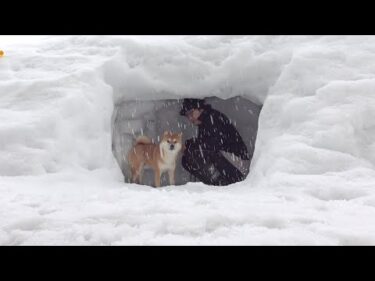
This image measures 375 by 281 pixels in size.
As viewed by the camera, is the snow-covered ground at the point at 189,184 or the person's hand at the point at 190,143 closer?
the snow-covered ground at the point at 189,184

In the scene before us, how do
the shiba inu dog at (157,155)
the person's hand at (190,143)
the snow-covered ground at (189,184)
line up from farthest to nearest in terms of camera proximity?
the person's hand at (190,143) < the shiba inu dog at (157,155) < the snow-covered ground at (189,184)

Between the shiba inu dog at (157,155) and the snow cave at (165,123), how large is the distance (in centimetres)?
22

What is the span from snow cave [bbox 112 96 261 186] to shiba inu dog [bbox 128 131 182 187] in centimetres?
22

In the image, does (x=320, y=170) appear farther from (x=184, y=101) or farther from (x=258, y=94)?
(x=184, y=101)

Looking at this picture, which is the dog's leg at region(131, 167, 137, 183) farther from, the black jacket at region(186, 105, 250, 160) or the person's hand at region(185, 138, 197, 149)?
the black jacket at region(186, 105, 250, 160)

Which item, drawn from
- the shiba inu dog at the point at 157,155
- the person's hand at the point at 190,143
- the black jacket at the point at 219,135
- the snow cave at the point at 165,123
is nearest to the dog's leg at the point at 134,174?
Result: the shiba inu dog at the point at 157,155

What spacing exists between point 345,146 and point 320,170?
0.43 m

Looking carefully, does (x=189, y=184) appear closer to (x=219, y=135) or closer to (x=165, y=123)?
(x=219, y=135)

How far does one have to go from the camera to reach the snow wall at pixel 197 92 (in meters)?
3.52

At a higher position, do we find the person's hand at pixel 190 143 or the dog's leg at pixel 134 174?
the person's hand at pixel 190 143

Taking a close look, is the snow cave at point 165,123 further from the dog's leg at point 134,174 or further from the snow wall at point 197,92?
the snow wall at point 197,92

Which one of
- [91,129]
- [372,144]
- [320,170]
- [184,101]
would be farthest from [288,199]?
[184,101]

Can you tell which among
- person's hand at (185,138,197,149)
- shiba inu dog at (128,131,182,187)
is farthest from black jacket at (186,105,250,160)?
shiba inu dog at (128,131,182,187)

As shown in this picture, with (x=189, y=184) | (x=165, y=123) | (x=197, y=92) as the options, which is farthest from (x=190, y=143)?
(x=189, y=184)
